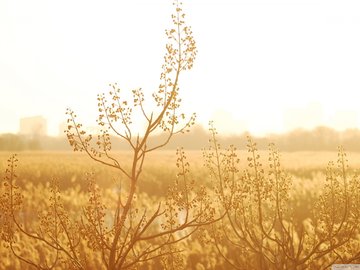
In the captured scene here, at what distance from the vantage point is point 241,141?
759 centimetres

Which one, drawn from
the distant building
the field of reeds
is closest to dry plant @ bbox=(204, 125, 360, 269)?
the field of reeds

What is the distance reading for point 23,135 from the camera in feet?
27.5

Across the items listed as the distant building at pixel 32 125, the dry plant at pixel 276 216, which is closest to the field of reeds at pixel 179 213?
the dry plant at pixel 276 216

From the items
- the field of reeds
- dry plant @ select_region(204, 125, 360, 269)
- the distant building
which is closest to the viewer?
dry plant @ select_region(204, 125, 360, 269)

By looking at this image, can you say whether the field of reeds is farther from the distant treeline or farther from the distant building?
the distant building

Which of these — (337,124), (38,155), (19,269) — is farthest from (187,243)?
(38,155)

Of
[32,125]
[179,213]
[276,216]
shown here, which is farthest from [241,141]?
[32,125]

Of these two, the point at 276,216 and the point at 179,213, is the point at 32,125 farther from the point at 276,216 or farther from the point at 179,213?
the point at 276,216

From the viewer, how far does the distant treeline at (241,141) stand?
303 inches

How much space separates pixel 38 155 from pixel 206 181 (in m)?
3.22

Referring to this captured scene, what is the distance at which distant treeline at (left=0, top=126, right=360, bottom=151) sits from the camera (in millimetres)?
7688

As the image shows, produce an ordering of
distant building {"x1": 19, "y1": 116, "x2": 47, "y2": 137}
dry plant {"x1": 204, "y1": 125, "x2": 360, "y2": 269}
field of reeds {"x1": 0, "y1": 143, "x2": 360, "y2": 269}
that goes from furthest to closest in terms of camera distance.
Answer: distant building {"x1": 19, "y1": 116, "x2": 47, "y2": 137}
field of reeds {"x1": 0, "y1": 143, "x2": 360, "y2": 269}
dry plant {"x1": 204, "y1": 125, "x2": 360, "y2": 269}

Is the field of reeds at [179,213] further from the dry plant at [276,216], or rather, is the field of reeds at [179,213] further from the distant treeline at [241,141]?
the distant treeline at [241,141]

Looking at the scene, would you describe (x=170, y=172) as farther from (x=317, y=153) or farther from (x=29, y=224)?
(x=29, y=224)
